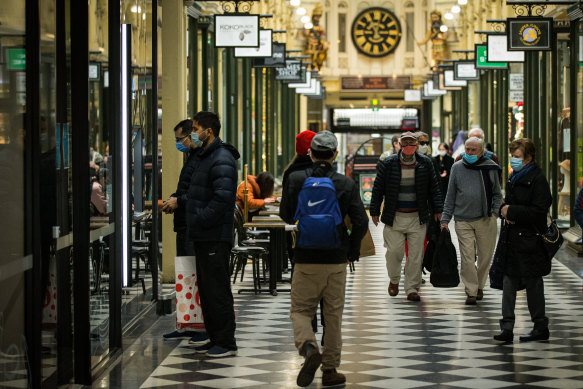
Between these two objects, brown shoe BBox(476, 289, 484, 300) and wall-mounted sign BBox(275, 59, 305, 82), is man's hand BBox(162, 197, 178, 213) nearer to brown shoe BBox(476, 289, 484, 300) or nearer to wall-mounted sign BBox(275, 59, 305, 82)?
brown shoe BBox(476, 289, 484, 300)

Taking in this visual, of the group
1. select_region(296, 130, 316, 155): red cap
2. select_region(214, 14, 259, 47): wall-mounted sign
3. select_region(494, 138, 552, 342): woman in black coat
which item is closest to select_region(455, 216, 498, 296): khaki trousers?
select_region(494, 138, 552, 342): woman in black coat

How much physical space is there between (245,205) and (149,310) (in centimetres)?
327

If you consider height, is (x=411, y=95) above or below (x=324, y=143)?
above

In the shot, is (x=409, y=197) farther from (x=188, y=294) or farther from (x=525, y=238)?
(x=188, y=294)

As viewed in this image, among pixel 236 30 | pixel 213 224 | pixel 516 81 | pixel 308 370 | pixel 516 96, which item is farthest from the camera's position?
pixel 516 81

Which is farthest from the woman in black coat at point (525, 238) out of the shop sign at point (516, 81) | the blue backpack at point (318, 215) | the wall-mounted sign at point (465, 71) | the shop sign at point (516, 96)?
the wall-mounted sign at point (465, 71)

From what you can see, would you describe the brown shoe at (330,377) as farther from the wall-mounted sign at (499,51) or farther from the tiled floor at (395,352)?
the wall-mounted sign at (499,51)

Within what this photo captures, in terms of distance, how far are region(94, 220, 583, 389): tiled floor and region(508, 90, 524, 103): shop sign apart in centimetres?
1381

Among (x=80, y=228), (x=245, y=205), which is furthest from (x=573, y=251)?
(x=80, y=228)

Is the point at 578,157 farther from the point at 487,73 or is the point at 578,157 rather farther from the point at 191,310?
the point at 487,73

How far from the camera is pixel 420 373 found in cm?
787

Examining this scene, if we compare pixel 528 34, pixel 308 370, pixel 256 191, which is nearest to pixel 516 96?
pixel 528 34

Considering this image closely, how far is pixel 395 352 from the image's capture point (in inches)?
344

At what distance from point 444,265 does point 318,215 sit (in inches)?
162
